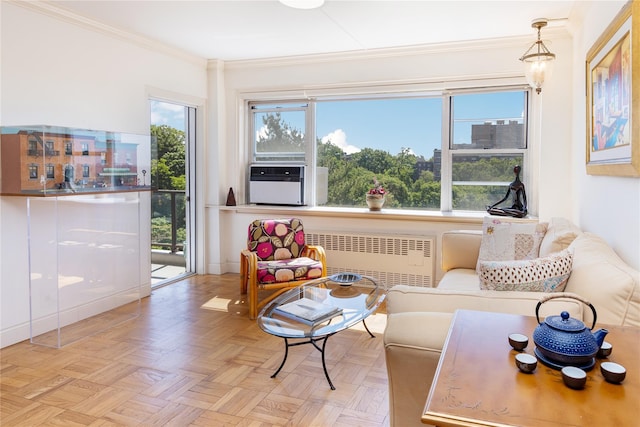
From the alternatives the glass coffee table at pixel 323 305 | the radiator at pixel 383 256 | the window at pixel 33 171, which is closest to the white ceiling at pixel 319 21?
the window at pixel 33 171

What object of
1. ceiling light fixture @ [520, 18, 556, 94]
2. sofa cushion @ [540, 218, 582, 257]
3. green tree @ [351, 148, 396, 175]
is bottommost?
sofa cushion @ [540, 218, 582, 257]

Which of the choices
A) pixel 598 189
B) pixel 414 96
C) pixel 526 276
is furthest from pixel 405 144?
pixel 526 276

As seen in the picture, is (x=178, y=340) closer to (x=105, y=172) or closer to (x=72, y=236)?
(x=72, y=236)

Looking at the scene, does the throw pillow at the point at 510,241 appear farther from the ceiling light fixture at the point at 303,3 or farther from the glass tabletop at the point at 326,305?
the ceiling light fixture at the point at 303,3

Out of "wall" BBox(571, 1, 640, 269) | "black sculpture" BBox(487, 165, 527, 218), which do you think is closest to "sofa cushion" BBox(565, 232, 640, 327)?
"wall" BBox(571, 1, 640, 269)

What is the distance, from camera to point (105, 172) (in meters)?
3.60

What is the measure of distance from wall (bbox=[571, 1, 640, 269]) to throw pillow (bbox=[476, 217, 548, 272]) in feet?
1.09

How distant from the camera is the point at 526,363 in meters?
1.10

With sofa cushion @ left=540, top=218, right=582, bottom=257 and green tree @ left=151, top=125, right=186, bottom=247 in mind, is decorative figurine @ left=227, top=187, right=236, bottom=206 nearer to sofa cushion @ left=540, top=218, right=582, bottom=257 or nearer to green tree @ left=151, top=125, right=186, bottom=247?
green tree @ left=151, top=125, right=186, bottom=247

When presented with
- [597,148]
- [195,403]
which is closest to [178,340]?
[195,403]

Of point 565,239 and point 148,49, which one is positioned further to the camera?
point 148,49

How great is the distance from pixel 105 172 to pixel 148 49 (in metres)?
1.40

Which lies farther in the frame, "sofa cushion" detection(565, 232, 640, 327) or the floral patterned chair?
the floral patterned chair

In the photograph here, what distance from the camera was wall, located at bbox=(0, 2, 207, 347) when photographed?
3141 mm
